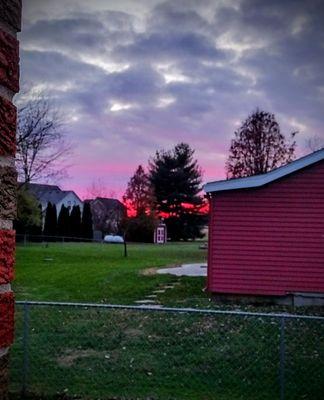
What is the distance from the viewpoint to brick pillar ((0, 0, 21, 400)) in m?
1.13

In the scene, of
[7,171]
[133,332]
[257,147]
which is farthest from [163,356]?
[257,147]

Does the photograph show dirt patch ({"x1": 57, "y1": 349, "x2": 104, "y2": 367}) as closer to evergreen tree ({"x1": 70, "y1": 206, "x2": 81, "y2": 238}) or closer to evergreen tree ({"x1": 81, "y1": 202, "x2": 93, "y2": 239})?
evergreen tree ({"x1": 70, "y1": 206, "x2": 81, "y2": 238})

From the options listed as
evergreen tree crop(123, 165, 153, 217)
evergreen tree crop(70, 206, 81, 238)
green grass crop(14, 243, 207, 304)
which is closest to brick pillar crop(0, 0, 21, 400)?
green grass crop(14, 243, 207, 304)

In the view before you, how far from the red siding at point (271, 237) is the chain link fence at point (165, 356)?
2987 millimetres

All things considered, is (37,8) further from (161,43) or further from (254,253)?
(161,43)

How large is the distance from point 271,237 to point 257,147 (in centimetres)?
3129

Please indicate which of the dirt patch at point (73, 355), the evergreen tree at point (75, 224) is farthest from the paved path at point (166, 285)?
the evergreen tree at point (75, 224)

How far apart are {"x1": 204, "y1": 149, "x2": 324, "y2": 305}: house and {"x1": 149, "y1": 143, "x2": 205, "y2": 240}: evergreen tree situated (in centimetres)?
4035

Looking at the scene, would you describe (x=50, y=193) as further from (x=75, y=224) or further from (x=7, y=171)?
(x=7, y=171)

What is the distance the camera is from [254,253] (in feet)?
38.9

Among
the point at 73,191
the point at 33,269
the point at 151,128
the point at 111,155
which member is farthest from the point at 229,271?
the point at 73,191

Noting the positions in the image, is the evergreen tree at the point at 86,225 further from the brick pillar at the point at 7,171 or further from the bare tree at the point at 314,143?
the brick pillar at the point at 7,171

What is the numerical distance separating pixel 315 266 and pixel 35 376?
776 centimetres

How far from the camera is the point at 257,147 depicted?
42.2 m
